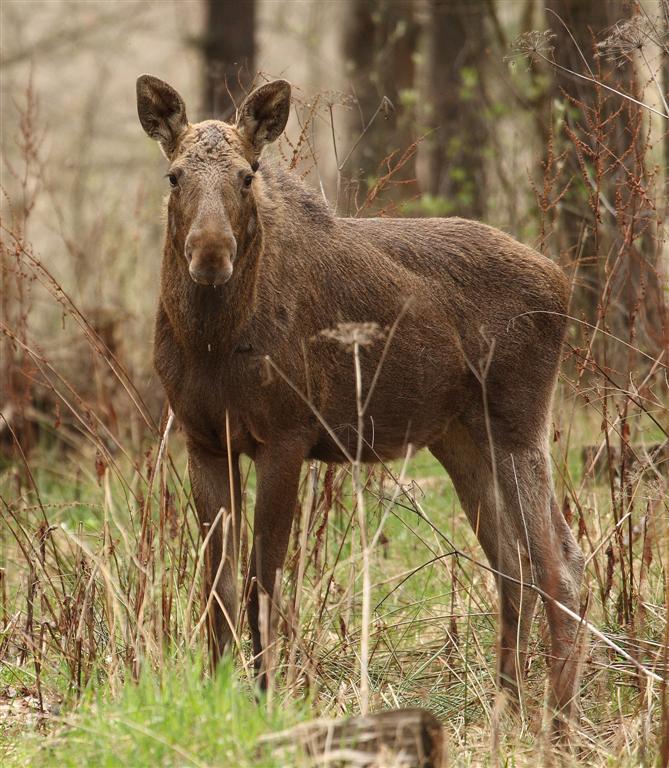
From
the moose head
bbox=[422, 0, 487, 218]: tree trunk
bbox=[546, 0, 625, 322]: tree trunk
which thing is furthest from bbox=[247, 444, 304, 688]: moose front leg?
bbox=[422, 0, 487, 218]: tree trunk

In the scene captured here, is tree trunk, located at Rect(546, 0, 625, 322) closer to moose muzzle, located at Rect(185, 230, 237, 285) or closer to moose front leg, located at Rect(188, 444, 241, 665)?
moose front leg, located at Rect(188, 444, 241, 665)

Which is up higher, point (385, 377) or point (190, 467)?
point (385, 377)

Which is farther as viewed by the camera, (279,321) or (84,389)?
(84,389)

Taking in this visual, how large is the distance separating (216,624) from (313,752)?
1800mm

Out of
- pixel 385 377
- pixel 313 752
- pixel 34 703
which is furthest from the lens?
pixel 385 377

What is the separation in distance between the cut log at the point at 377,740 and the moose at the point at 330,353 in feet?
2.91

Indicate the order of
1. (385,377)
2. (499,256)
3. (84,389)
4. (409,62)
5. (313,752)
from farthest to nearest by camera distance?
(409,62) → (84,389) → (499,256) → (385,377) → (313,752)

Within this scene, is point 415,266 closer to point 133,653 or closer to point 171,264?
point 171,264

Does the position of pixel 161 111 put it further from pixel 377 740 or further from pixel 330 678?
pixel 377 740

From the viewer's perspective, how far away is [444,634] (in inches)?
240

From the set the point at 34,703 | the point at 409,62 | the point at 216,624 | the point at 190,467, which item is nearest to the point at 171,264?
the point at 190,467

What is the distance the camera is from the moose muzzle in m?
4.63

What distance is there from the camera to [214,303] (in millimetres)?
5109

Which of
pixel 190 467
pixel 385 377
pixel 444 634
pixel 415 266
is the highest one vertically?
pixel 415 266
